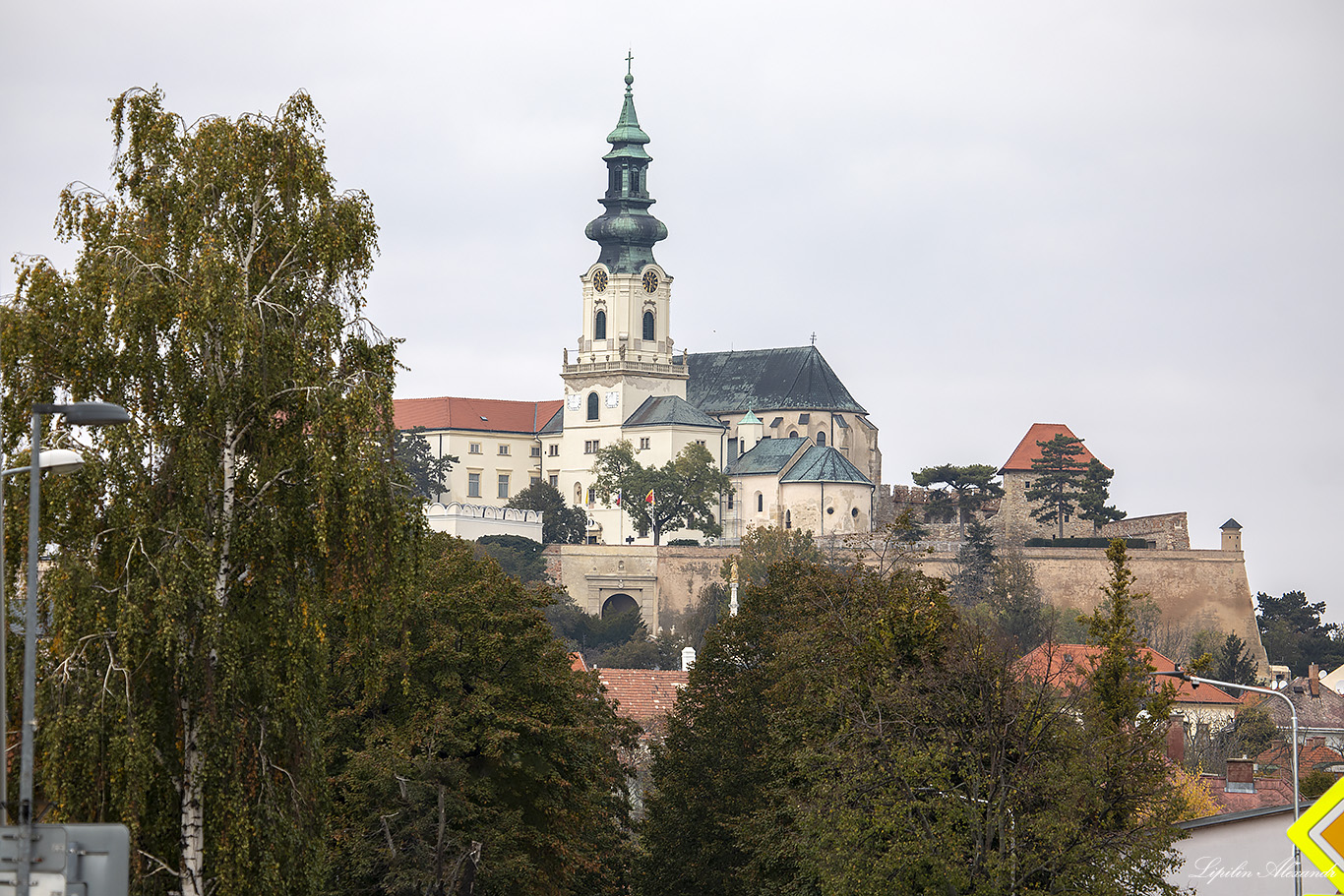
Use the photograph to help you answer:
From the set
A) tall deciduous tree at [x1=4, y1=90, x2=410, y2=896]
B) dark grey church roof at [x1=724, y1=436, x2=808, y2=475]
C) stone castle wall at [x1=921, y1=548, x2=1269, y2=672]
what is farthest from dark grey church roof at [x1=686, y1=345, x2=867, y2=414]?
tall deciduous tree at [x1=4, y1=90, x2=410, y2=896]

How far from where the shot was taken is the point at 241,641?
17.2 m

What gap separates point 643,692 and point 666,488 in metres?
57.6

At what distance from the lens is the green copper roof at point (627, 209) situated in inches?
5143

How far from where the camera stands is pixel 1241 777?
42250mm

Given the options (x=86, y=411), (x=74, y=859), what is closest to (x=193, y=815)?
(x=86, y=411)

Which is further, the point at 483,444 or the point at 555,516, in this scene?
the point at 483,444

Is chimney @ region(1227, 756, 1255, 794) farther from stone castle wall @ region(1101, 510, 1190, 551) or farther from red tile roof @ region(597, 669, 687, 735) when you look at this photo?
stone castle wall @ region(1101, 510, 1190, 551)

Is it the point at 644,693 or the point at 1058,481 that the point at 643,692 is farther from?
the point at 1058,481

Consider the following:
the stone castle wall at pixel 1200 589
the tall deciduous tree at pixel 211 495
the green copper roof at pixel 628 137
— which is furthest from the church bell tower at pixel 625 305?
the tall deciduous tree at pixel 211 495

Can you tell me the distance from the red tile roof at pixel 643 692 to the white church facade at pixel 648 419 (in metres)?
54.2

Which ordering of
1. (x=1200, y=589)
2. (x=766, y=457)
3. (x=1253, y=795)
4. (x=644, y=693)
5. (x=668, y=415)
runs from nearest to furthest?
1. (x=1253, y=795)
2. (x=644, y=693)
3. (x=1200, y=589)
4. (x=668, y=415)
5. (x=766, y=457)

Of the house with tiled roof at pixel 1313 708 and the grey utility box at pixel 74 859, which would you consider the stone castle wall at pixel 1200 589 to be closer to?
the house with tiled roof at pixel 1313 708

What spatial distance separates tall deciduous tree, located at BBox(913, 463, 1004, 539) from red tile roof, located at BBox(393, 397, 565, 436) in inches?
1304

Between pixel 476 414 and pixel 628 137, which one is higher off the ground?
pixel 628 137
